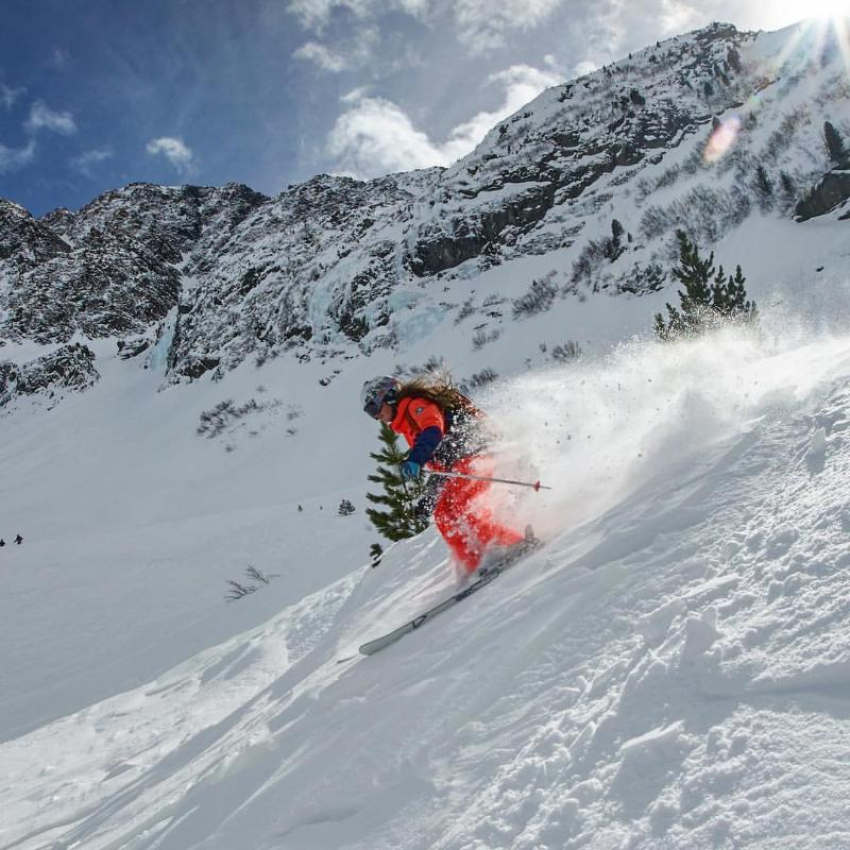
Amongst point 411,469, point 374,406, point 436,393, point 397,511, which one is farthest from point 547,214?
point 411,469

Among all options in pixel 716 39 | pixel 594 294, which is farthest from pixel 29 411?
pixel 716 39

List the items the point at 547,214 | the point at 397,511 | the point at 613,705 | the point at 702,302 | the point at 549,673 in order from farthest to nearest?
the point at 547,214 → the point at 702,302 → the point at 397,511 → the point at 549,673 → the point at 613,705

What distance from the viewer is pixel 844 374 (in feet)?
11.9

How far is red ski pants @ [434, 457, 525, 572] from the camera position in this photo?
5474 millimetres

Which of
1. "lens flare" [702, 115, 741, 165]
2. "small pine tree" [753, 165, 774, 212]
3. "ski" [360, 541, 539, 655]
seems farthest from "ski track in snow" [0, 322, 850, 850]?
"lens flare" [702, 115, 741, 165]

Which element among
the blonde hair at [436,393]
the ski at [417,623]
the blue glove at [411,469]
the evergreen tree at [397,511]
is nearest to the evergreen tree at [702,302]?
the evergreen tree at [397,511]

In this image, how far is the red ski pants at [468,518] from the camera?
5.47 m

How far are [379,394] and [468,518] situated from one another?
162 cm

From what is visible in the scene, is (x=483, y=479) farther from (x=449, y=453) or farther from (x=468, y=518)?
(x=449, y=453)

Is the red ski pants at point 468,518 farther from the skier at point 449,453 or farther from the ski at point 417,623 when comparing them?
the ski at point 417,623

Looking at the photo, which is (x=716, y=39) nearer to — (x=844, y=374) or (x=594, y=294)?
(x=594, y=294)

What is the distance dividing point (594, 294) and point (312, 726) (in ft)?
98.0

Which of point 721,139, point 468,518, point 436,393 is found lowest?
point 468,518

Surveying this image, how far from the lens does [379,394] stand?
6.19m
